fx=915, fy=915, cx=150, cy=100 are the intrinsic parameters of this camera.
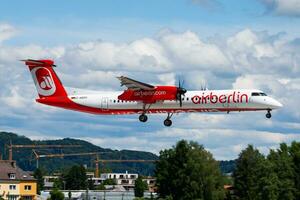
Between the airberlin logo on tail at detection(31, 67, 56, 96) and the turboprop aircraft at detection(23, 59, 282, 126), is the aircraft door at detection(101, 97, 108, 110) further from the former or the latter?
the airberlin logo on tail at detection(31, 67, 56, 96)

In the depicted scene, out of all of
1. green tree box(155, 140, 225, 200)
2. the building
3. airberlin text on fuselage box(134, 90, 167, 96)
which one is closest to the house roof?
the building

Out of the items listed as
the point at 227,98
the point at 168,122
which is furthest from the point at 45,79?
the point at 227,98

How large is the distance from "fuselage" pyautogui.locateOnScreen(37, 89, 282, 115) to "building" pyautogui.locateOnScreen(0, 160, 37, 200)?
74.7 meters

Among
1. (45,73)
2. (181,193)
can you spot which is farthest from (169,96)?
(181,193)

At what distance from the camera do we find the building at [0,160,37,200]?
16325 centimetres

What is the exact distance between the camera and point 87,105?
89.8m

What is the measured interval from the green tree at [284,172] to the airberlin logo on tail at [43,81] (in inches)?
2493

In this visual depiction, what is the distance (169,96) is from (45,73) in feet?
49.1

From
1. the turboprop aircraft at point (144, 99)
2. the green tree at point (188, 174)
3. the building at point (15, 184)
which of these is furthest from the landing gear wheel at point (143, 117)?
the building at point (15, 184)

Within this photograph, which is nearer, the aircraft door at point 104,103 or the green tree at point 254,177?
the aircraft door at point 104,103

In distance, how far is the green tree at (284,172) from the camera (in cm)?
14775

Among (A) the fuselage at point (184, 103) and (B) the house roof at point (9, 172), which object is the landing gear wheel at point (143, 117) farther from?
(B) the house roof at point (9, 172)

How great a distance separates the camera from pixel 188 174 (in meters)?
145

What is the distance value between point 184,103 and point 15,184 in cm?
8494
